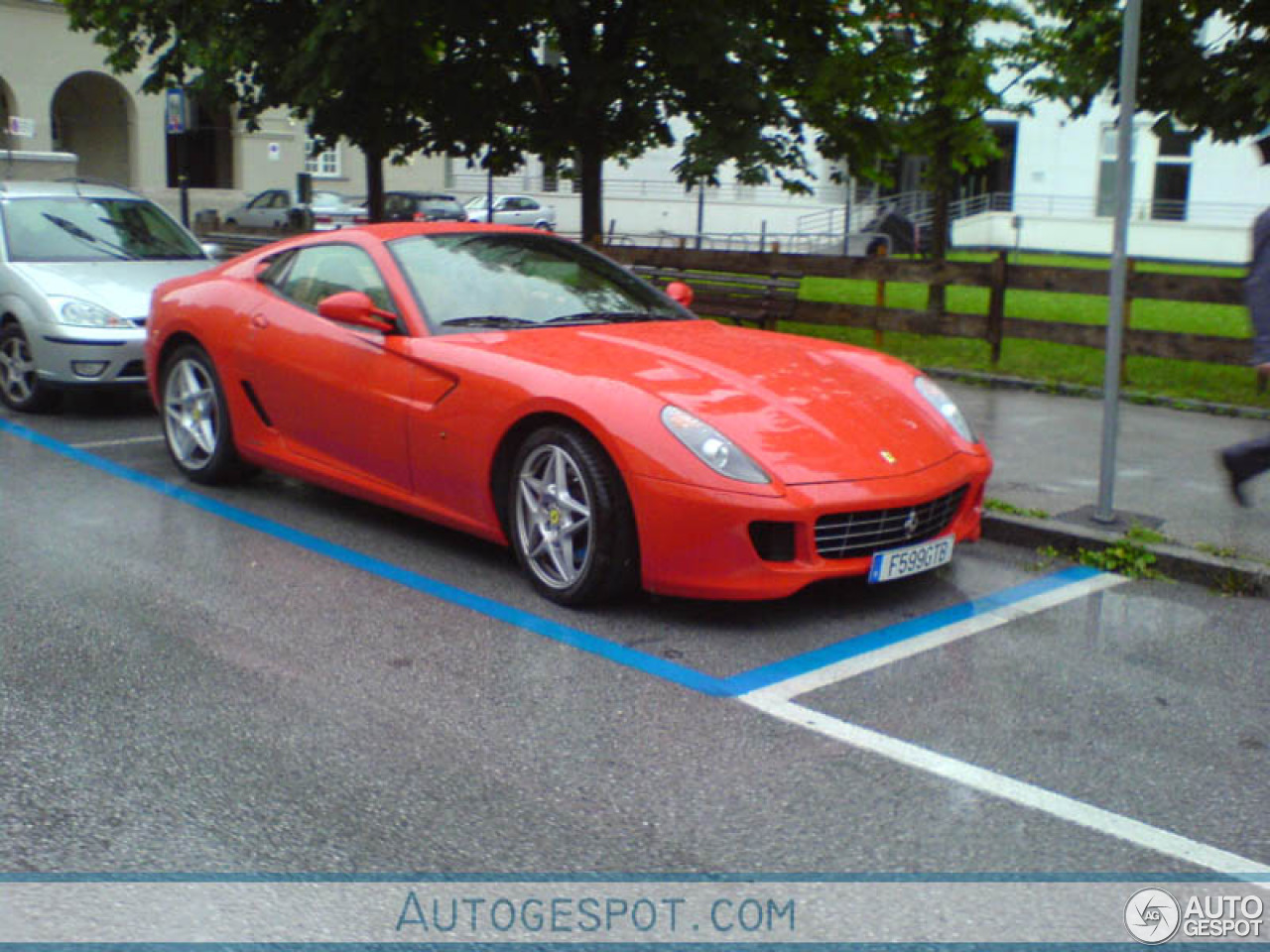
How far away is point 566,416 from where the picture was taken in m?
5.53

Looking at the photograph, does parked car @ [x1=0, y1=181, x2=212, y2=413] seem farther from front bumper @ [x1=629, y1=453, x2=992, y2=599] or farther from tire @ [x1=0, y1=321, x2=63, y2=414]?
front bumper @ [x1=629, y1=453, x2=992, y2=599]

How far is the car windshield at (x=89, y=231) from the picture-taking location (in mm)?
10281

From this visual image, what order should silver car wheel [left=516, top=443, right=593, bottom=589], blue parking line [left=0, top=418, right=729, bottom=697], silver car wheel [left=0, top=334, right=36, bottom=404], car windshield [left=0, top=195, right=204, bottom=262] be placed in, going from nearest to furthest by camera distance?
blue parking line [left=0, top=418, right=729, bottom=697]
silver car wheel [left=516, top=443, right=593, bottom=589]
silver car wheel [left=0, top=334, right=36, bottom=404]
car windshield [left=0, top=195, right=204, bottom=262]

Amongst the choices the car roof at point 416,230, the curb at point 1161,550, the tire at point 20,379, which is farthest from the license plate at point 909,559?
the tire at point 20,379

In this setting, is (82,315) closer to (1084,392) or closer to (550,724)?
(550,724)

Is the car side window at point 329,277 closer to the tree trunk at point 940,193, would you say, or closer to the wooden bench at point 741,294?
the wooden bench at point 741,294

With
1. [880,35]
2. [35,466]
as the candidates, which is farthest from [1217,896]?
[880,35]

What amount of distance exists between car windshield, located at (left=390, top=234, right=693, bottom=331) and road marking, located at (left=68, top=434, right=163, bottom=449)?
Answer: 3.10m

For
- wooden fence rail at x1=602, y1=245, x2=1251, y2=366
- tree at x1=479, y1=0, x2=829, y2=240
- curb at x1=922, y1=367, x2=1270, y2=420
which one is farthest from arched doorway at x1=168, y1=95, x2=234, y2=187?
curb at x1=922, y1=367, x2=1270, y2=420

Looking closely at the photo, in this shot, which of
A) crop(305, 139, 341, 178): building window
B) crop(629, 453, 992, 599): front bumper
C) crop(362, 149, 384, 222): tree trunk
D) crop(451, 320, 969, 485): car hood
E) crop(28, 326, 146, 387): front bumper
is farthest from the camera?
crop(305, 139, 341, 178): building window

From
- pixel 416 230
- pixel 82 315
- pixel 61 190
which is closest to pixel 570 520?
pixel 416 230

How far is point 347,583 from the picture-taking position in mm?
5949

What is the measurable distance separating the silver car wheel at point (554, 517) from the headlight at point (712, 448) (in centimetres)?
43

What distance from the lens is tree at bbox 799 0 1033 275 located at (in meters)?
17.0
